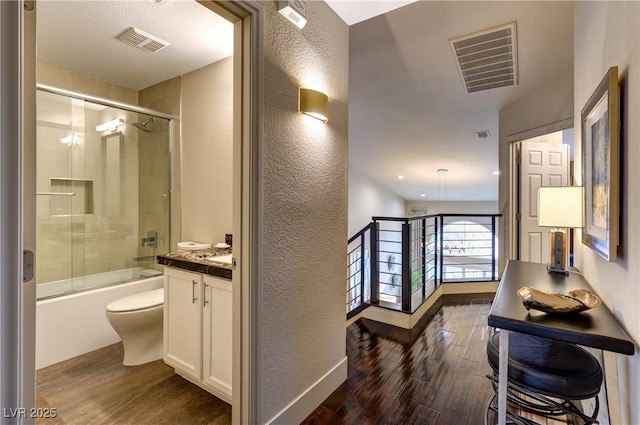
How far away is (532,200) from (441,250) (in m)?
1.17

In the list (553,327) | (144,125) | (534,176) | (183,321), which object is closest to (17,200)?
(183,321)

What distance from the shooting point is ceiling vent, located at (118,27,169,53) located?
2.17 meters

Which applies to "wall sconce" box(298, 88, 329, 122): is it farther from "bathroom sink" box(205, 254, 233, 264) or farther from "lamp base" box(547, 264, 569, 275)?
"lamp base" box(547, 264, 569, 275)

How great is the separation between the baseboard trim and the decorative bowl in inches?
48.0

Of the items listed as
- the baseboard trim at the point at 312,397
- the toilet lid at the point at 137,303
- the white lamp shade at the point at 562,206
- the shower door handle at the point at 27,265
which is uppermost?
the white lamp shade at the point at 562,206

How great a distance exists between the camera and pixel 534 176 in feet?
11.8

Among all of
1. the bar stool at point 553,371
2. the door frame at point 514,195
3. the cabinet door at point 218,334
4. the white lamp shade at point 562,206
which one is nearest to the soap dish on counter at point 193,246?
the cabinet door at point 218,334

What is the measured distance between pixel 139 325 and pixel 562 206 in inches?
112

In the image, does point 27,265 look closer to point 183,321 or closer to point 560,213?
point 183,321

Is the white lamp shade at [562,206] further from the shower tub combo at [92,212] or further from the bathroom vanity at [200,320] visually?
the shower tub combo at [92,212]

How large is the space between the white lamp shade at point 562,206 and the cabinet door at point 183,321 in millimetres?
2080

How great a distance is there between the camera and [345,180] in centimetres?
205

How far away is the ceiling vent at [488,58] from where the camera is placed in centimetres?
247

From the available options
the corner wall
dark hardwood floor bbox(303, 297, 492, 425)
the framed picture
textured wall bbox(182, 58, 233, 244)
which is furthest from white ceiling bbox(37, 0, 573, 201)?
dark hardwood floor bbox(303, 297, 492, 425)
